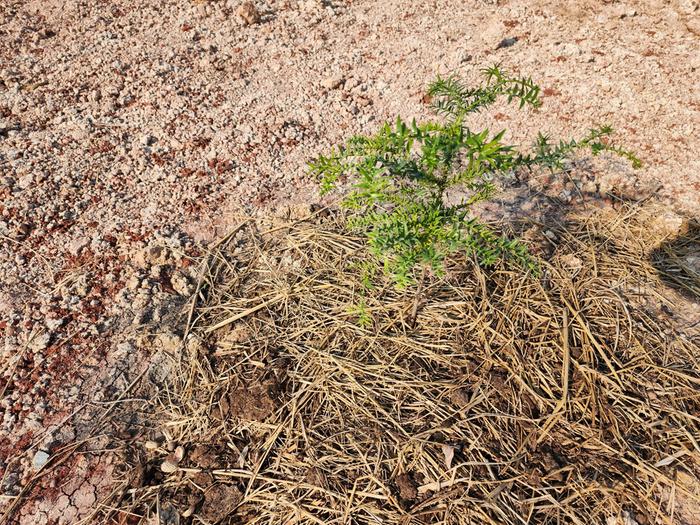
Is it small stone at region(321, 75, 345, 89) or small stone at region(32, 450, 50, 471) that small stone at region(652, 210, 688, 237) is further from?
small stone at region(32, 450, 50, 471)

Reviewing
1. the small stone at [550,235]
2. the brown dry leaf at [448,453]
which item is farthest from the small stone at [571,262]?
the brown dry leaf at [448,453]

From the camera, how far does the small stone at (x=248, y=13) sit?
4.59 metres

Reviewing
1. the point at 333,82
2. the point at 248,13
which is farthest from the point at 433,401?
the point at 248,13

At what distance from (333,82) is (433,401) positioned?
119 inches

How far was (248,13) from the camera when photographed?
4.59 metres

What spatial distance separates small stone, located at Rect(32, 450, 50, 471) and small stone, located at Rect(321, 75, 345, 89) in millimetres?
3426

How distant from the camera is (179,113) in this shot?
3840 mm

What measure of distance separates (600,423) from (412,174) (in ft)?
4.97

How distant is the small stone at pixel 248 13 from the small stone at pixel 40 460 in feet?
13.8

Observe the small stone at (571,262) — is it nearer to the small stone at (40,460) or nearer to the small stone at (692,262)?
the small stone at (692,262)

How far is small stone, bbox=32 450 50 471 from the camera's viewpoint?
214 cm

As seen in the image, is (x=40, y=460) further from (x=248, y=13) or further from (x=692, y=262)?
(x=248, y=13)

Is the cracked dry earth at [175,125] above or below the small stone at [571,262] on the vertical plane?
above

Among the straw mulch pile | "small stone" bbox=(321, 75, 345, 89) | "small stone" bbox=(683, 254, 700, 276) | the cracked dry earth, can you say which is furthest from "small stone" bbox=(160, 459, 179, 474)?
"small stone" bbox=(321, 75, 345, 89)
